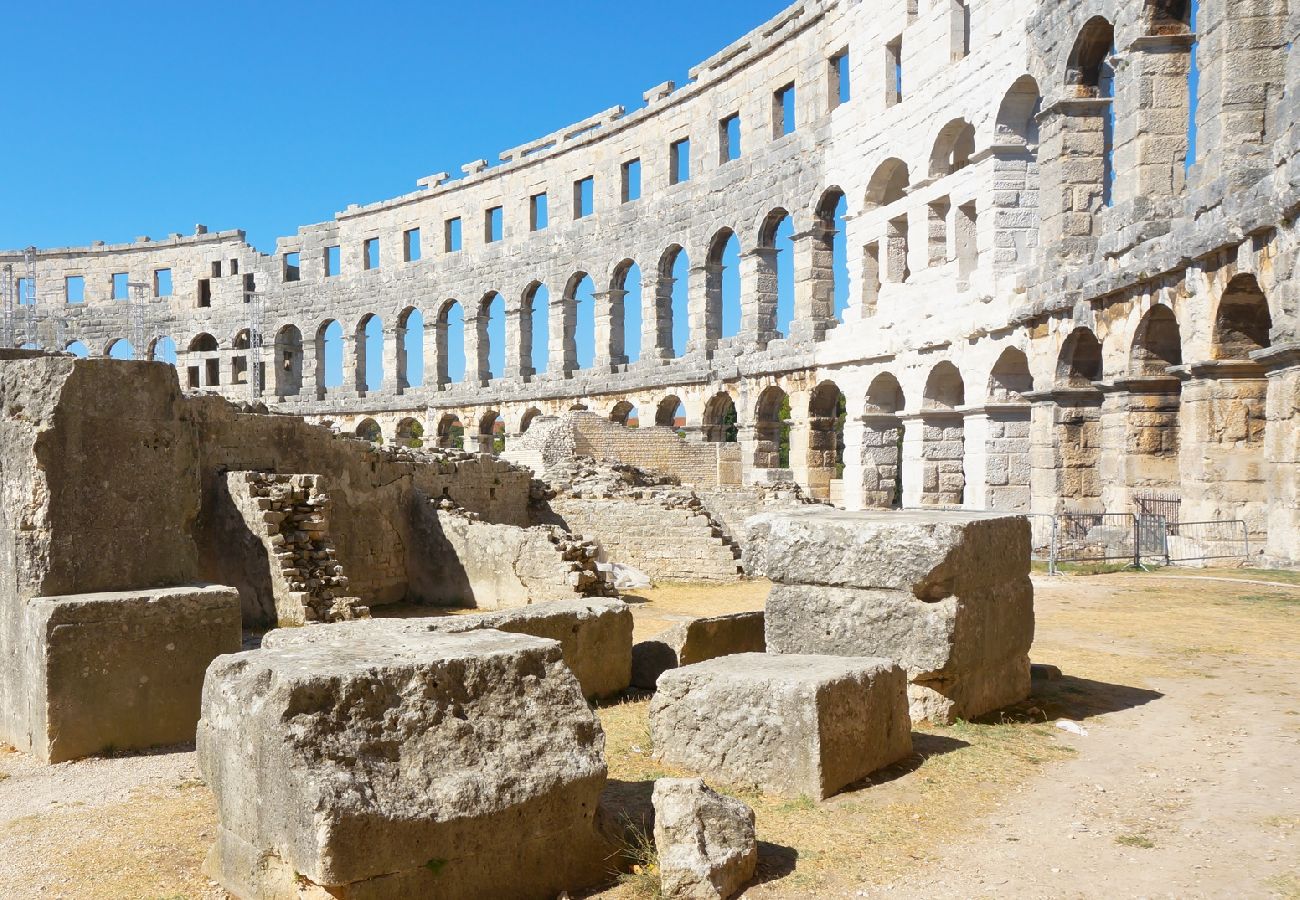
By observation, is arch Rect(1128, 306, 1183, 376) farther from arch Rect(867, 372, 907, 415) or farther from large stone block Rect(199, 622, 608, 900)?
large stone block Rect(199, 622, 608, 900)

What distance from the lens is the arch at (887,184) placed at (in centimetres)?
2044

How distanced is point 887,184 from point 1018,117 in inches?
175

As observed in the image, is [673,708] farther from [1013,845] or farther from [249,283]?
[249,283]

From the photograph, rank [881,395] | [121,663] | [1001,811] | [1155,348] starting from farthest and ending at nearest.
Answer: [881,395] < [1155,348] < [121,663] < [1001,811]

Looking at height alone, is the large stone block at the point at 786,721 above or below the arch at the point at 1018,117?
below

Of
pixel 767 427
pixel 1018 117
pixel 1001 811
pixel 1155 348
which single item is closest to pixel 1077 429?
pixel 1155 348

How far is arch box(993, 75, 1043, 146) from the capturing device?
53.7 ft

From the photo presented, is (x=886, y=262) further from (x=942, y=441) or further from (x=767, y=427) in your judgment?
(x=767, y=427)

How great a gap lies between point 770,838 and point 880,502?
1720 centimetres

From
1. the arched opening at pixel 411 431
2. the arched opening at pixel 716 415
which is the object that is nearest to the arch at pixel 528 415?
the arched opening at pixel 411 431

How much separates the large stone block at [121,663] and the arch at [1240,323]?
10.6 metres

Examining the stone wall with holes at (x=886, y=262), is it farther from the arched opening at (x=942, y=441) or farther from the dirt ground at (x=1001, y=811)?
the dirt ground at (x=1001, y=811)

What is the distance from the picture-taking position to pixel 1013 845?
3996 mm

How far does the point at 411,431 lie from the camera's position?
1378 inches
